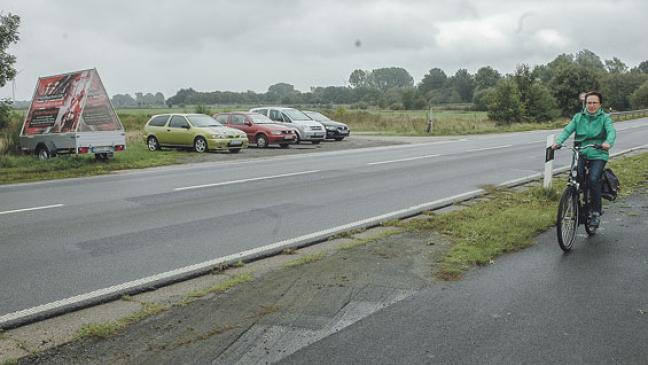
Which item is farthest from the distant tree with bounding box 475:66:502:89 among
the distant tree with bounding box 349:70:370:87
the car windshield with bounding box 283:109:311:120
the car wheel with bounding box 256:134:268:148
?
the car wheel with bounding box 256:134:268:148

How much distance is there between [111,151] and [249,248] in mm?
13473

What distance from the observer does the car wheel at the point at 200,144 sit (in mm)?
22578

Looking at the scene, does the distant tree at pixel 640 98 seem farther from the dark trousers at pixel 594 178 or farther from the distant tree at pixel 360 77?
the dark trousers at pixel 594 178

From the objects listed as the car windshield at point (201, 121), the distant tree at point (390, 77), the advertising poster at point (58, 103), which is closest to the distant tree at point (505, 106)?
the car windshield at point (201, 121)

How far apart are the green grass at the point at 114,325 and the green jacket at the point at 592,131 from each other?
5.50 metres

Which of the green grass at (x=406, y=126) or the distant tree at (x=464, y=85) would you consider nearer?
the green grass at (x=406, y=126)

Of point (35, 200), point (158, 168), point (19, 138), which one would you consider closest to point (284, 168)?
point (158, 168)

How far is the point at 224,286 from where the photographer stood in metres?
5.38

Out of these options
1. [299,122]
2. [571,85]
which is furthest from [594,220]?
[571,85]

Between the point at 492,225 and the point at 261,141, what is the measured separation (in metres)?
18.6

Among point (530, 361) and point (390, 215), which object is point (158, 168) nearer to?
point (390, 215)

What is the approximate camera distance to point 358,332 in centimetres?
431

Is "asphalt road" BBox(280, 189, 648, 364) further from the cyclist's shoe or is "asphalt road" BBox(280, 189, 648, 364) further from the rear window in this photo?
the rear window

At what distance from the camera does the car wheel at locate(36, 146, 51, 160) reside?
18.8 metres
